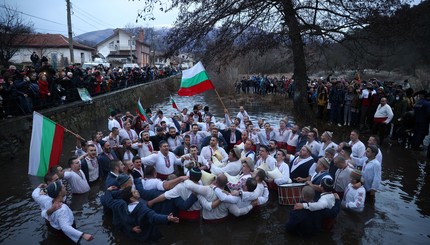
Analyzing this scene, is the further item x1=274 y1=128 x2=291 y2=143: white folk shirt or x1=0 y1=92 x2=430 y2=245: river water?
x1=274 y1=128 x2=291 y2=143: white folk shirt

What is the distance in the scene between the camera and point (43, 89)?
40.5 feet

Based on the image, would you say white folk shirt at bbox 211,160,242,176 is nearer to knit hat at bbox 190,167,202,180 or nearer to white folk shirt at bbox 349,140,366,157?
knit hat at bbox 190,167,202,180

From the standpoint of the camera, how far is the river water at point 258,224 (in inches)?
213

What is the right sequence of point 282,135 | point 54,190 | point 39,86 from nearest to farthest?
point 54,190
point 282,135
point 39,86

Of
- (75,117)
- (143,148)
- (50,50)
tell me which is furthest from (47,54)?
(143,148)

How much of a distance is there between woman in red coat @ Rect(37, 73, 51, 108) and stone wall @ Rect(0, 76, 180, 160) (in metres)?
→ 0.46

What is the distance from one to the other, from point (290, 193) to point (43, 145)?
5082mm

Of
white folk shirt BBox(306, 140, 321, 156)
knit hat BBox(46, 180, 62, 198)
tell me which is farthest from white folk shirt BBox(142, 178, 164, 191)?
white folk shirt BBox(306, 140, 321, 156)

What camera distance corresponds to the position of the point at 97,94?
1964cm

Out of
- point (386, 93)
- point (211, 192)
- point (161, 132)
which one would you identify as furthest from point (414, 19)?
point (211, 192)

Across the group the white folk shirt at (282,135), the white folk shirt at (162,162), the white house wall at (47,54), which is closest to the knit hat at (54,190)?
the white folk shirt at (162,162)

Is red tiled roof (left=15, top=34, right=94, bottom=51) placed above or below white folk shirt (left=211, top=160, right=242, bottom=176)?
above

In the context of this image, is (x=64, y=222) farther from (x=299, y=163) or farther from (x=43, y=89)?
(x=43, y=89)

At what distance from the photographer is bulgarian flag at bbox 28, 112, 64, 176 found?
6.01 m
